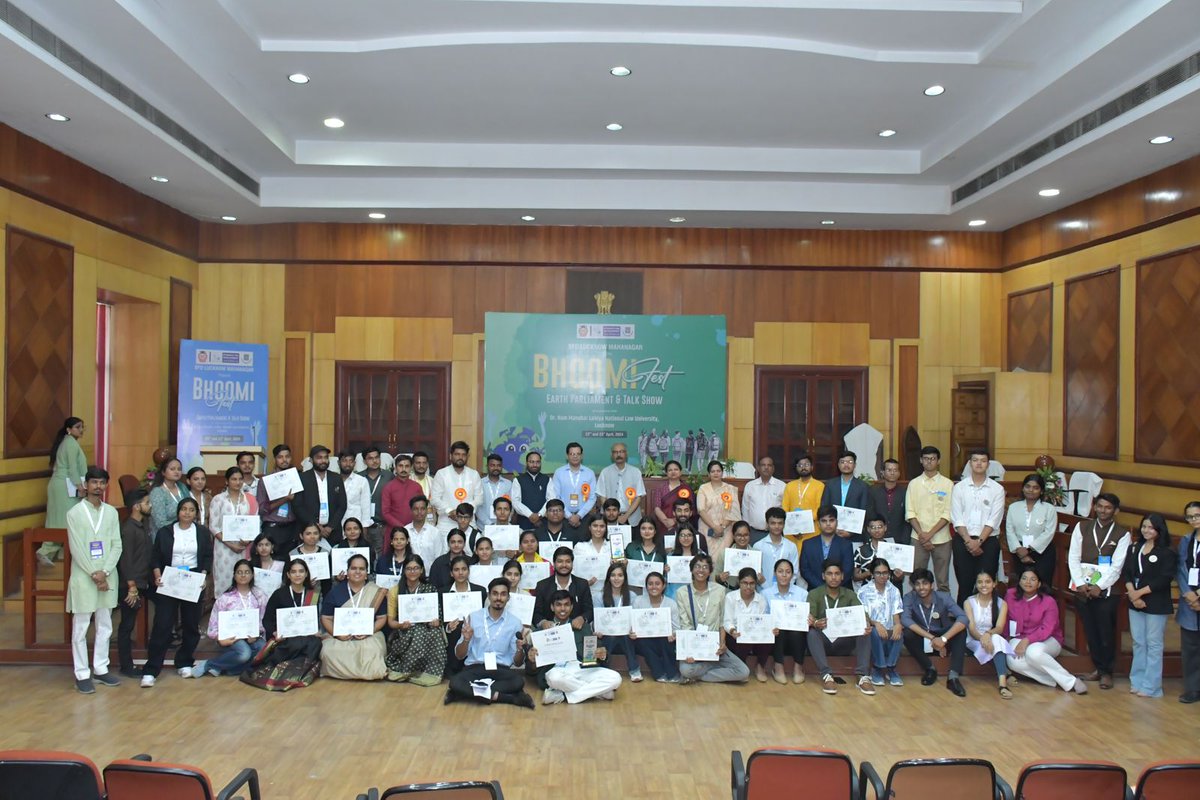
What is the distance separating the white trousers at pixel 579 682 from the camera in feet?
20.1

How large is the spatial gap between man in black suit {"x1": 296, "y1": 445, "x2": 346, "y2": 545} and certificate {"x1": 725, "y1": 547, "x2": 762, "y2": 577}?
332cm

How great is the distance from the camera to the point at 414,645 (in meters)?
6.65

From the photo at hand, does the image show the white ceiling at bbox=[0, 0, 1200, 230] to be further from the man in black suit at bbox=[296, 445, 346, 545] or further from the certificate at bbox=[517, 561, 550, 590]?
the certificate at bbox=[517, 561, 550, 590]

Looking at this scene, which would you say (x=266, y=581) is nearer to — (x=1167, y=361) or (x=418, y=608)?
(x=418, y=608)

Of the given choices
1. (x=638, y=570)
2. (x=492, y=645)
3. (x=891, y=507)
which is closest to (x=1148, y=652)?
(x=891, y=507)

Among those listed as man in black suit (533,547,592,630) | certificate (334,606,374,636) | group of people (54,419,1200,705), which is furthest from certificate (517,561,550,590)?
certificate (334,606,374,636)

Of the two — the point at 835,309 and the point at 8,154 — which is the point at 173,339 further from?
the point at 835,309

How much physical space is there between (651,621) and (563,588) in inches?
28.0

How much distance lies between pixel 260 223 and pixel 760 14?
745 cm

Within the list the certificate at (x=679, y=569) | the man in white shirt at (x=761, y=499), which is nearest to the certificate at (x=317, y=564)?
the certificate at (x=679, y=569)

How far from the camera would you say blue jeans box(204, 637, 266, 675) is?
262 inches

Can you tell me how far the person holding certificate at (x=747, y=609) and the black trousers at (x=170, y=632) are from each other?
157 inches

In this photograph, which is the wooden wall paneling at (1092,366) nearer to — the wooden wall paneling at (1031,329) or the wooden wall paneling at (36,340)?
the wooden wall paneling at (1031,329)

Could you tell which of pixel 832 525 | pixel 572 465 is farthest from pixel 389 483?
pixel 832 525
